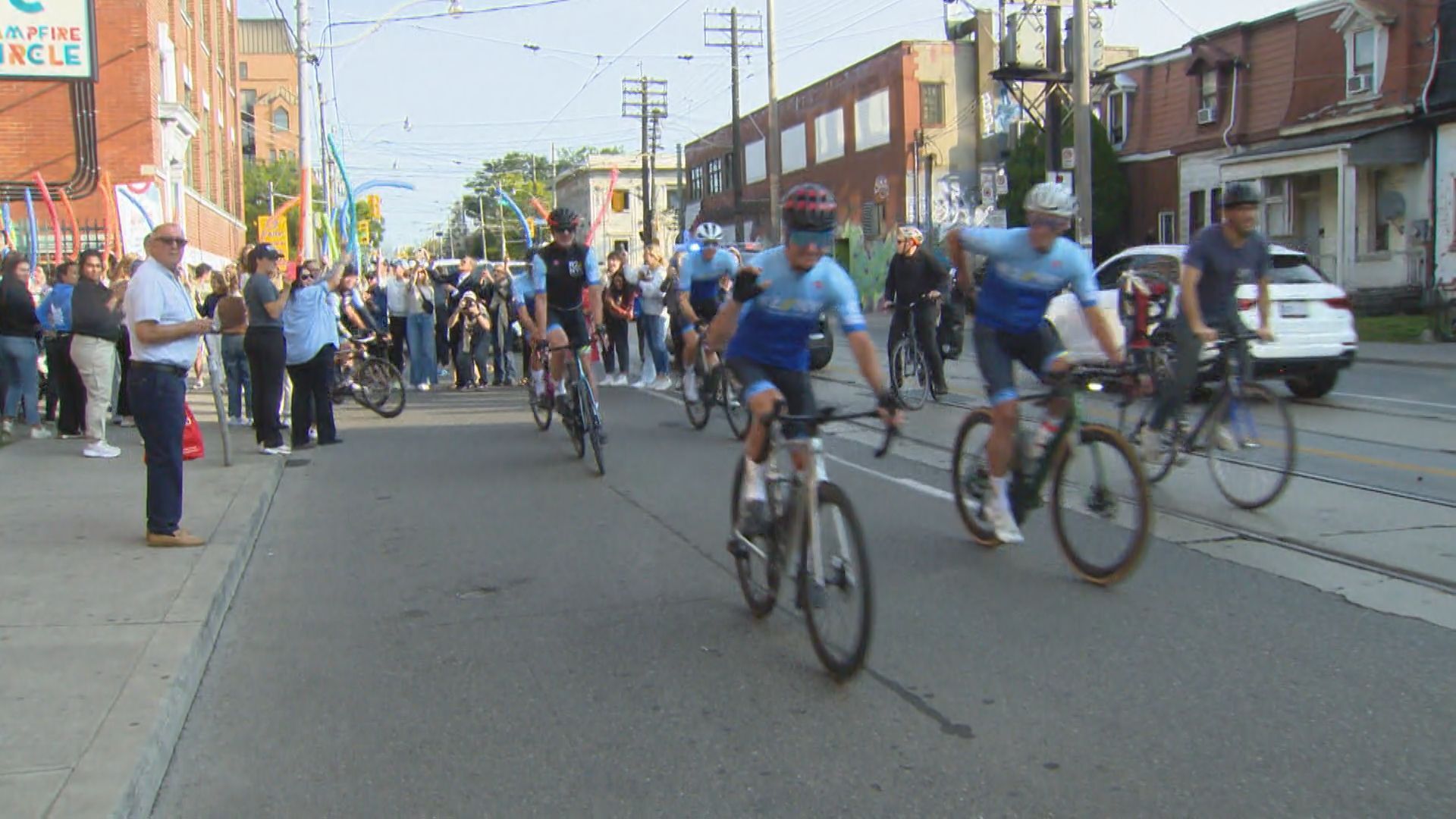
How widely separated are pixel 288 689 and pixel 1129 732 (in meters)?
3.09

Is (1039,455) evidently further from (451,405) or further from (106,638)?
(451,405)

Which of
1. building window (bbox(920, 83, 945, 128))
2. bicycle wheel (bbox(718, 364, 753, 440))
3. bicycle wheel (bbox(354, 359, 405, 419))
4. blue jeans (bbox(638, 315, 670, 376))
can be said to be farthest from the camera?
building window (bbox(920, 83, 945, 128))

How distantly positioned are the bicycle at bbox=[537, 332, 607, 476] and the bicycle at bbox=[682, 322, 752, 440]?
142 centimetres

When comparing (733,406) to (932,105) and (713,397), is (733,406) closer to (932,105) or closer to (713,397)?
(713,397)

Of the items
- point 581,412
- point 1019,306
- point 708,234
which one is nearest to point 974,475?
point 1019,306

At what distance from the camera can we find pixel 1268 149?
96.9 feet

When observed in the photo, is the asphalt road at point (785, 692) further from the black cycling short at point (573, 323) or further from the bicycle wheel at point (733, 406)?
the bicycle wheel at point (733, 406)

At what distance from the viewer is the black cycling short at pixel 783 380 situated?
5430mm

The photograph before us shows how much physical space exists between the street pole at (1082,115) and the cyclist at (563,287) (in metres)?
14.3

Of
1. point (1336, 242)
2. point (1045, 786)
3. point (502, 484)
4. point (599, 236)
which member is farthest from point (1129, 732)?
point (599, 236)

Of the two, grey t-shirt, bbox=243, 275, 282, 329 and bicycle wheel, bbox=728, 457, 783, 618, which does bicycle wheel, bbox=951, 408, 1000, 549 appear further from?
grey t-shirt, bbox=243, 275, 282, 329

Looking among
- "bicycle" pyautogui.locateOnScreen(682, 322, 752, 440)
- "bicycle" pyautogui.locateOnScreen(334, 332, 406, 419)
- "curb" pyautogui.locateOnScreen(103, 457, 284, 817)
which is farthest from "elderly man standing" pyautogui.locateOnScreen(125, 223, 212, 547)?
"bicycle" pyautogui.locateOnScreen(334, 332, 406, 419)

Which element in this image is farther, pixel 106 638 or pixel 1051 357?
pixel 1051 357

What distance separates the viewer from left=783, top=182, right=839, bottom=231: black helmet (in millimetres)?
5055
